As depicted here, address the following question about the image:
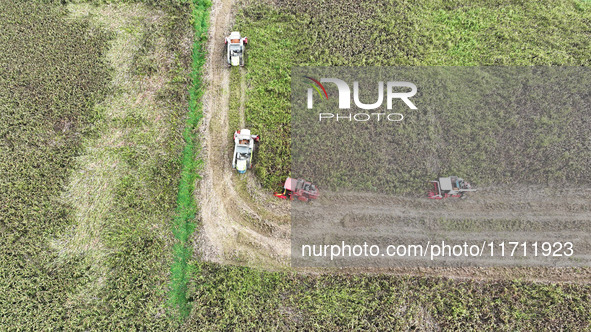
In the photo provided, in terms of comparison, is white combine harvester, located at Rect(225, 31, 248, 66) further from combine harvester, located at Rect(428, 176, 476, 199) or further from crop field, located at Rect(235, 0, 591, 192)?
combine harvester, located at Rect(428, 176, 476, 199)

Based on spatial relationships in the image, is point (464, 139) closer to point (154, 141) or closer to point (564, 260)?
point (564, 260)

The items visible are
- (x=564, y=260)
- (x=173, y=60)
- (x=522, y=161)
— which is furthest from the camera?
(x=173, y=60)

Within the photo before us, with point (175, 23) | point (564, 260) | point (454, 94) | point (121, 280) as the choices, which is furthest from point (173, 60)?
point (564, 260)

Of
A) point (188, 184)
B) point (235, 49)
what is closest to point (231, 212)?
point (188, 184)

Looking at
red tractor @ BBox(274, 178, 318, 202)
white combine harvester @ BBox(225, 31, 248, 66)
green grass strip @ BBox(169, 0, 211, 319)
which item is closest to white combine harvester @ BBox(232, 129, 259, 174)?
green grass strip @ BBox(169, 0, 211, 319)

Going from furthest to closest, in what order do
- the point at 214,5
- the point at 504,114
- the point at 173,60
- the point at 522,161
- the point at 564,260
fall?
1. the point at 214,5
2. the point at 173,60
3. the point at 504,114
4. the point at 522,161
5. the point at 564,260

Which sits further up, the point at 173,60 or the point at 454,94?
the point at 173,60

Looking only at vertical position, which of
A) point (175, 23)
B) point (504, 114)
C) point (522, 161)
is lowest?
point (522, 161)
